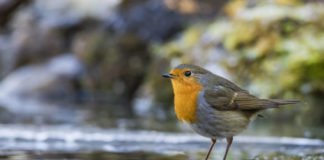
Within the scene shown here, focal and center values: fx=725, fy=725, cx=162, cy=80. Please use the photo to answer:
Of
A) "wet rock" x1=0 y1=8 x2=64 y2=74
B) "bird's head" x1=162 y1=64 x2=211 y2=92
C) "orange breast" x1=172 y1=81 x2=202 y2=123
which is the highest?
"wet rock" x1=0 y1=8 x2=64 y2=74

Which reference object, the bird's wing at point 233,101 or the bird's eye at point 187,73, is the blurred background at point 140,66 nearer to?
the bird's wing at point 233,101

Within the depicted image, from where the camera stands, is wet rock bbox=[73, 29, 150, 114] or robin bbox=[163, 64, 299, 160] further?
wet rock bbox=[73, 29, 150, 114]

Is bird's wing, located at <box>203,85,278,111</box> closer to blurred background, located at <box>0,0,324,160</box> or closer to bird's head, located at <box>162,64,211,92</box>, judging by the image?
bird's head, located at <box>162,64,211,92</box>

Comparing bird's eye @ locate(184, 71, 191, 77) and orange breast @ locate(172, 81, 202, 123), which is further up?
bird's eye @ locate(184, 71, 191, 77)

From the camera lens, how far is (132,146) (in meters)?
6.45

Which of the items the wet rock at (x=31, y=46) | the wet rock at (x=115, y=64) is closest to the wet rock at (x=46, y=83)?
the wet rock at (x=115, y=64)

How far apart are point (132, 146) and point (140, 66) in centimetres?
802

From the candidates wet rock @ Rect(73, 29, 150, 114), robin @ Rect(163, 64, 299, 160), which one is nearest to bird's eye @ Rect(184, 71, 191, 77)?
robin @ Rect(163, 64, 299, 160)

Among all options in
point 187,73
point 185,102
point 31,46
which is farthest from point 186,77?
point 31,46

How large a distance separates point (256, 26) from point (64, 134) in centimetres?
498

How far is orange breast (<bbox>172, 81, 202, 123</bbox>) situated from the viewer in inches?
187

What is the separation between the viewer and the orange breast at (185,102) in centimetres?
475

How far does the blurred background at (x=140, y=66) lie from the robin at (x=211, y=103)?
63cm

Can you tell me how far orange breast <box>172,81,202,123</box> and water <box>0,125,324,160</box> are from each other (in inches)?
32.3
